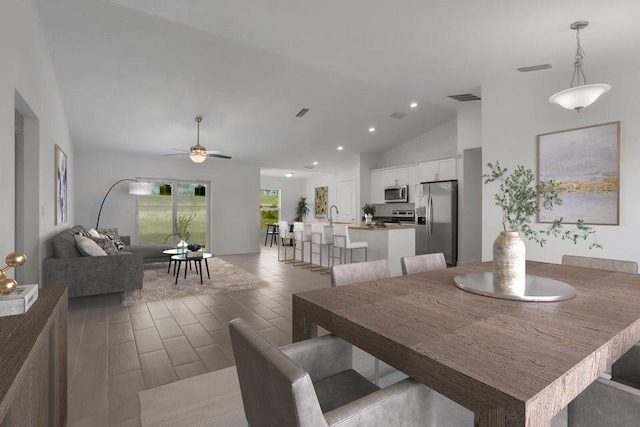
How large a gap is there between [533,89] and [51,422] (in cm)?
522

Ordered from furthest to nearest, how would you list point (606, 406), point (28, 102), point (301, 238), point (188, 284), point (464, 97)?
1. point (301, 238)
2. point (464, 97)
3. point (188, 284)
4. point (28, 102)
5. point (606, 406)

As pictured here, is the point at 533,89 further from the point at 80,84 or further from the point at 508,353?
the point at 80,84

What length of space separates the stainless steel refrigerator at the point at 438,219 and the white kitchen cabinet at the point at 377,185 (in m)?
1.51

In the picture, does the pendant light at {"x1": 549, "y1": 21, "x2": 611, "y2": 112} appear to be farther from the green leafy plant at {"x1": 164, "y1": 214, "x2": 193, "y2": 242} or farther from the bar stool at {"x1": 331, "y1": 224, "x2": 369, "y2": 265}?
the green leafy plant at {"x1": 164, "y1": 214, "x2": 193, "y2": 242}

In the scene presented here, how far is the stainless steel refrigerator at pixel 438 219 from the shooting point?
626 cm

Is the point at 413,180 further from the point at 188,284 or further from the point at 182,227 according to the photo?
the point at 182,227

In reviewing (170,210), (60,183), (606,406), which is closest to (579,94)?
(606,406)

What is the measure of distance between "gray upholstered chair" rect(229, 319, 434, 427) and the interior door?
305 inches

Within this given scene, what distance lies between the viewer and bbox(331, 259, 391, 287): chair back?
188 centimetres

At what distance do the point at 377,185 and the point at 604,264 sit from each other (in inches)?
252

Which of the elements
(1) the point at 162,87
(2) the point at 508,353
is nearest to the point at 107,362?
(2) the point at 508,353

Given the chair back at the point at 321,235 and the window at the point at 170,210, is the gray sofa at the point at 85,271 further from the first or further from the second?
the window at the point at 170,210

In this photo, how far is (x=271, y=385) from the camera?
83 cm

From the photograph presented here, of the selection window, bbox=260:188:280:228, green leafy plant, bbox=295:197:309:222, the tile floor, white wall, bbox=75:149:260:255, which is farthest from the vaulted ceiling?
window, bbox=260:188:280:228
